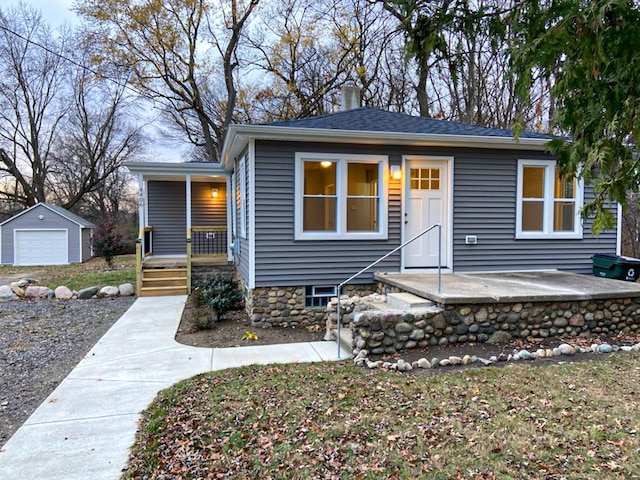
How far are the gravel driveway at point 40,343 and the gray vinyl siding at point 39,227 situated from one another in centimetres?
1037

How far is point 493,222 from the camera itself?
7.37 metres

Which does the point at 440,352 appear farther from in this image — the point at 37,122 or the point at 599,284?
the point at 37,122

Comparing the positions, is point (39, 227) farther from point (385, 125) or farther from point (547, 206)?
point (547, 206)

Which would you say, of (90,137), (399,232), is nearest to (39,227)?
(90,137)

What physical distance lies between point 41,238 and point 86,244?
1738 mm

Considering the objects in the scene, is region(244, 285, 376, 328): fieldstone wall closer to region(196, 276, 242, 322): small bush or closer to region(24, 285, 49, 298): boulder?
region(196, 276, 242, 322): small bush

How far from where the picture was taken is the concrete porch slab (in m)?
5.01

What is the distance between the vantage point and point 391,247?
7086 millimetres

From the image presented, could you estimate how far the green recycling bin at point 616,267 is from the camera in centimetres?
698

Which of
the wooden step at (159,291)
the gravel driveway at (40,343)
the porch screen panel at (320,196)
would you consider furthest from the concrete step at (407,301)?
the wooden step at (159,291)

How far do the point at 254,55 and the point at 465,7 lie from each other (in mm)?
17237

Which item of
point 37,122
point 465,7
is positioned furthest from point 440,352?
point 37,122

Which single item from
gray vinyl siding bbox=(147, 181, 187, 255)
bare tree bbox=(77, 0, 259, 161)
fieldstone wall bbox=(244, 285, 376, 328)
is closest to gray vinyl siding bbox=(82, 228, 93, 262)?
bare tree bbox=(77, 0, 259, 161)

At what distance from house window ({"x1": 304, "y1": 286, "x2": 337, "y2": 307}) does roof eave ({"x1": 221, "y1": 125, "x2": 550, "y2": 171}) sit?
2.47 metres
